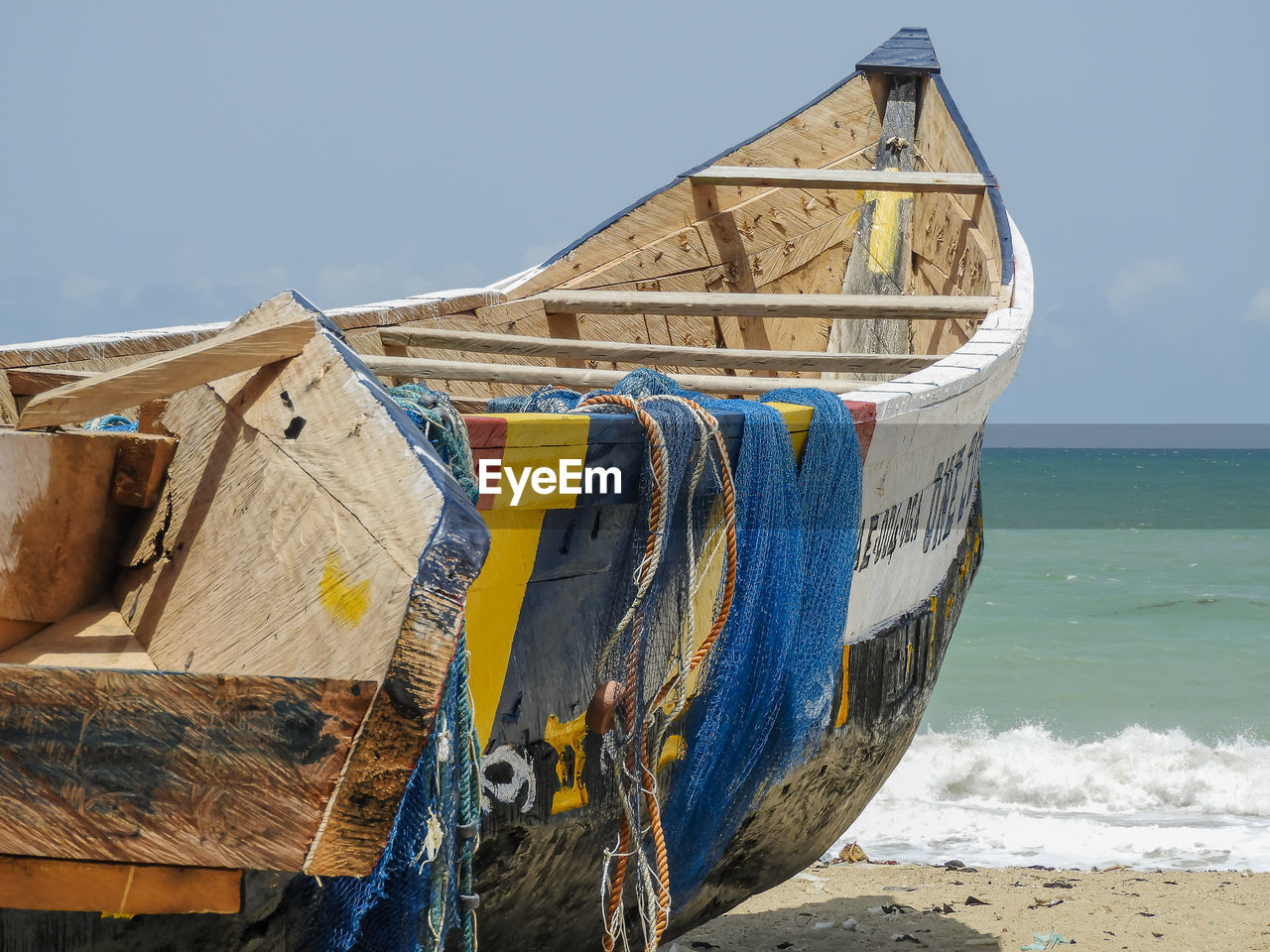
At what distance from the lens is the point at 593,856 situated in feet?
8.02

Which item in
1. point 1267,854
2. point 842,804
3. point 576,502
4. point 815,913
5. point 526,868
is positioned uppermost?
point 576,502

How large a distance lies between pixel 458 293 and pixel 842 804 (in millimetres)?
3333

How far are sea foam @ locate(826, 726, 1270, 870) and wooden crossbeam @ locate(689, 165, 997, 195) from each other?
391cm

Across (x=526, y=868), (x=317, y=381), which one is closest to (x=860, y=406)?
(x=526, y=868)

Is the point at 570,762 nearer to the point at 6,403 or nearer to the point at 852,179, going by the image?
the point at 6,403

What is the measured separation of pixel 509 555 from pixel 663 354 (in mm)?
2657

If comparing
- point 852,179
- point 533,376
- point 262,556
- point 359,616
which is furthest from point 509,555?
point 852,179

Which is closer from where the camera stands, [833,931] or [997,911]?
[833,931]

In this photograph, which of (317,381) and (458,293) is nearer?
(317,381)

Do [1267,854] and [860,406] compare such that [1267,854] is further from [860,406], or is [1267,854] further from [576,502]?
[576,502]

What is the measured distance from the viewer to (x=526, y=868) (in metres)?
2.33

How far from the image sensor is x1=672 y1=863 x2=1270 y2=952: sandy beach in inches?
197
